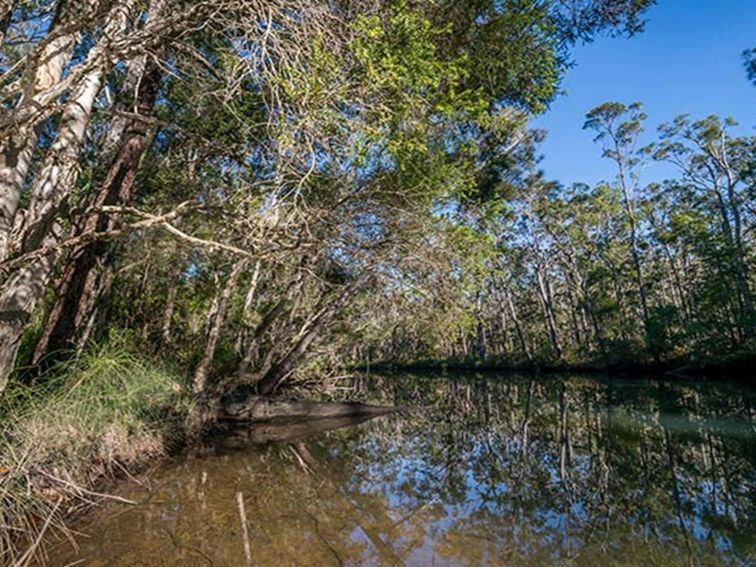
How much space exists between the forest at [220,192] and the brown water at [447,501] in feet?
2.49

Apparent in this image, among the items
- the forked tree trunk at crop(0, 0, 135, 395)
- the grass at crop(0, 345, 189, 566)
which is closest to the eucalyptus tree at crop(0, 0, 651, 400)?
the forked tree trunk at crop(0, 0, 135, 395)

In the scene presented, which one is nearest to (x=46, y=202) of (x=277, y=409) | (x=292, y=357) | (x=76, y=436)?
(x=76, y=436)

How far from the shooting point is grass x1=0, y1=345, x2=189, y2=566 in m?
2.99

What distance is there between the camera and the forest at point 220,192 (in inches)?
133

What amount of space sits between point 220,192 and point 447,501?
19.0 feet

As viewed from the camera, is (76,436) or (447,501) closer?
(76,436)

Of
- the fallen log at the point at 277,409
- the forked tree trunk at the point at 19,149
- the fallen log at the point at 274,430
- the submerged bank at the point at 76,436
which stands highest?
the forked tree trunk at the point at 19,149

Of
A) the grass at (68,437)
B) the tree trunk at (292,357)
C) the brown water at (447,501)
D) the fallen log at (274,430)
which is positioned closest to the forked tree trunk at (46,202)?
the grass at (68,437)

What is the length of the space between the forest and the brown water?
0.76m

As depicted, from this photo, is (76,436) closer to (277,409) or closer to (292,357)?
(277,409)

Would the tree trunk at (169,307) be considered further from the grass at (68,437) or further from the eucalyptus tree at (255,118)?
the grass at (68,437)

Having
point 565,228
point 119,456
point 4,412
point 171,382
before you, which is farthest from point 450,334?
point 565,228

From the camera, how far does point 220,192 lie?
24.9 ft

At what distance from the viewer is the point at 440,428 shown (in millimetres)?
9344
